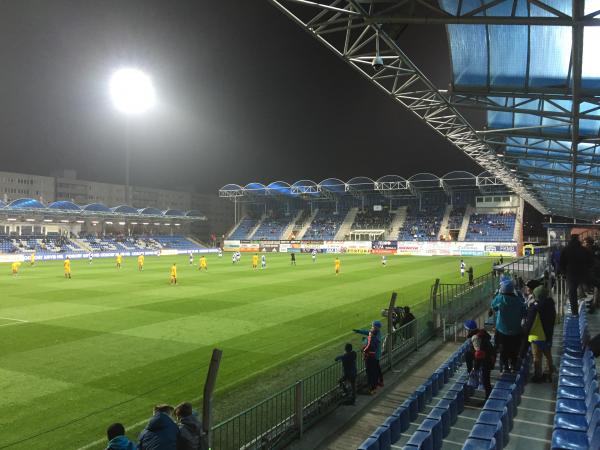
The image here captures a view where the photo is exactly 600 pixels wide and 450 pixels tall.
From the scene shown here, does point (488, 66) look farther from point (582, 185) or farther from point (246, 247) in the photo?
point (246, 247)

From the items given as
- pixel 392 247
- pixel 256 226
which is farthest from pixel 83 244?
pixel 392 247

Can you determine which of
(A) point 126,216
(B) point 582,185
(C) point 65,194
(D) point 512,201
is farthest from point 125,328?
(C) point 65,194

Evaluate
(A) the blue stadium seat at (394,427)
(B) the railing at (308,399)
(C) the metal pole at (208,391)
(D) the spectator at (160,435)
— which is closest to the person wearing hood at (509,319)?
(A) the blue stadium seat at (394,427)

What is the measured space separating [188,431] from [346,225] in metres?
75.2

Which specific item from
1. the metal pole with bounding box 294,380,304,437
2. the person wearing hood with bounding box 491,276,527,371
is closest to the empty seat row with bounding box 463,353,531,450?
the person wearing hood with bounding box 491,276,527,371

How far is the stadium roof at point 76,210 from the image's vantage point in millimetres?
59062

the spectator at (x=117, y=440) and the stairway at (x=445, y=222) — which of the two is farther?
the stairway at (x=445, y=222)

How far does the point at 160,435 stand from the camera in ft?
15.9

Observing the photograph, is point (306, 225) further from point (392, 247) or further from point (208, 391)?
point (208, 391)

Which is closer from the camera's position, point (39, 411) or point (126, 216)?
point (39, 411)

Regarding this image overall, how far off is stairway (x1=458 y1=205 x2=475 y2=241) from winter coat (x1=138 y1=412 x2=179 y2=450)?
66622mm

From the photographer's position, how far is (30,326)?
50.9 ft

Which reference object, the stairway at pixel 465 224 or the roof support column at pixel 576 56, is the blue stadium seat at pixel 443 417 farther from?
the stairway at pixel 465 224

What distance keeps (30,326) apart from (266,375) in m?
10.3
